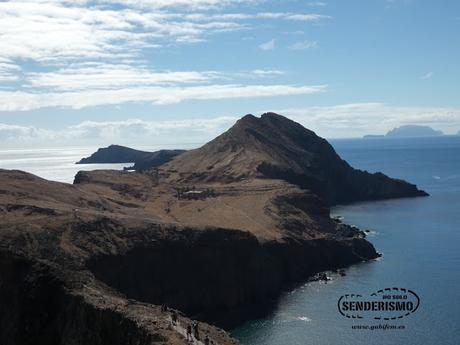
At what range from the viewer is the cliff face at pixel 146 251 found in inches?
2267

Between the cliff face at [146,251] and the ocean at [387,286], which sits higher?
the cliff face at [146,251]

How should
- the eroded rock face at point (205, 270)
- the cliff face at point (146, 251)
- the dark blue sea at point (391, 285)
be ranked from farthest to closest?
the eroded rock face at point (205, 270)
the dark blue sea at point (391, 285)
the cliff face at point (146, 251)

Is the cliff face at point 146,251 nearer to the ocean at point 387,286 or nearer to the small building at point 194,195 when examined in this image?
the small building at point 194,195

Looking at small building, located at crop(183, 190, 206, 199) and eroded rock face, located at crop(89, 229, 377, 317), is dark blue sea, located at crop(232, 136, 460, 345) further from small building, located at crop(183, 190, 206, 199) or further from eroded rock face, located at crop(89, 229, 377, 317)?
small building, located at crop(183, 190, 206, 199)

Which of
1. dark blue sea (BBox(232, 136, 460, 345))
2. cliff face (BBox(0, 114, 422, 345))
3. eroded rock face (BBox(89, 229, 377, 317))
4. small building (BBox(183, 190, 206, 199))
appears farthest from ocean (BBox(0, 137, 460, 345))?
small building (BBox(183, 190, 206, 199))

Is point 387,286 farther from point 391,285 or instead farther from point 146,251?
point 146,251

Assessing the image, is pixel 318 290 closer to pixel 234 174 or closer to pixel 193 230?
pixel 193 230

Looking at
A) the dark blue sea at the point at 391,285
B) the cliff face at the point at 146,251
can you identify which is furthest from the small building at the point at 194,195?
the dark blue sea at the point at 391,285

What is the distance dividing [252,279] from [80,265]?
3075 centimetres

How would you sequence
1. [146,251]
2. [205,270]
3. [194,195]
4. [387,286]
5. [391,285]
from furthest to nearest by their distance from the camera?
[194,195] → [391,285] → [387,286] → [205,270] → [146,251]

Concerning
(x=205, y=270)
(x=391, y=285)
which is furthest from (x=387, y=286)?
(x=205, y=270)

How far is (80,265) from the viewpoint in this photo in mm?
76375

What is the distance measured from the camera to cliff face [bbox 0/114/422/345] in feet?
189

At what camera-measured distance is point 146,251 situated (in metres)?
87.9
